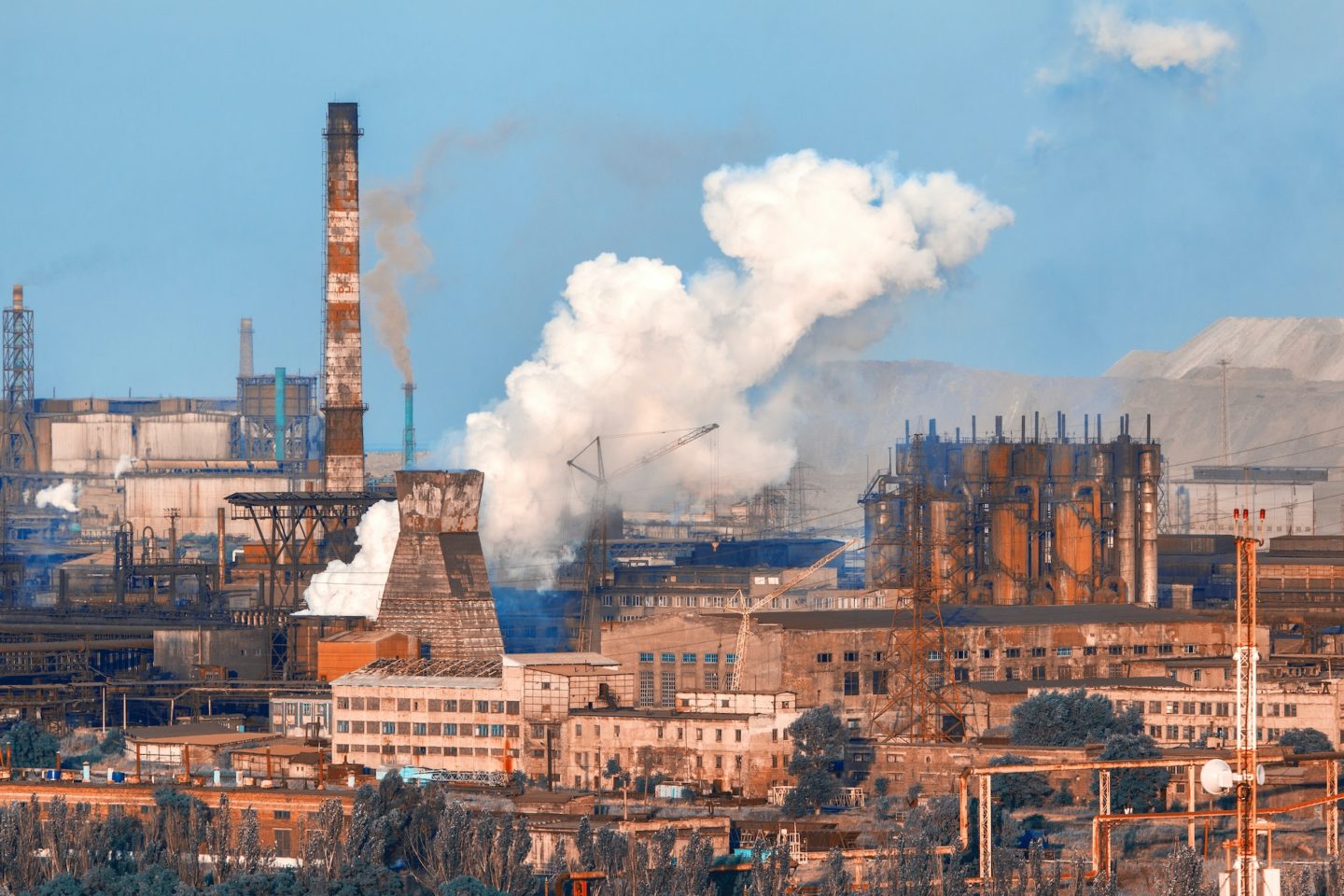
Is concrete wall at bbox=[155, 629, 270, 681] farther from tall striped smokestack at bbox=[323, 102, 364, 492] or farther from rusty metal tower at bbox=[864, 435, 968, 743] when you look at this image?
rusty metal tower at bbox=[864, 435, 968, 743]

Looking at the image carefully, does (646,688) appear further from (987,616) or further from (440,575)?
(987,616)

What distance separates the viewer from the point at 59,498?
15112 cm

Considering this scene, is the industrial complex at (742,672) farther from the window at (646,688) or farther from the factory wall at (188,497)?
the factory wall at (188,497)

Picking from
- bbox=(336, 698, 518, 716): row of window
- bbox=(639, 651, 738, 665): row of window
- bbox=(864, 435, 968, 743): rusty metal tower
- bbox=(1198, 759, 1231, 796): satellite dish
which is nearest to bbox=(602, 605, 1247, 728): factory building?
bbox=(639, 651, 738, 665): row of window

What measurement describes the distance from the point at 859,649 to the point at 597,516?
22625 millimetres

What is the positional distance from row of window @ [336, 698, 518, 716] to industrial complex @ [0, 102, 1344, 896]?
0.08m

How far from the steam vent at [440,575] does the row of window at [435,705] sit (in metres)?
10.4

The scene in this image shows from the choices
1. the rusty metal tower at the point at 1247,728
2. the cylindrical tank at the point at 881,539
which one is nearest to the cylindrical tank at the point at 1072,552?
the cylindrical tank at the point at 881,539

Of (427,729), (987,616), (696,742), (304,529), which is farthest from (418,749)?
(304,529)

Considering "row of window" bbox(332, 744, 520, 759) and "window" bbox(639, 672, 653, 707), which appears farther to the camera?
"window" bbox(639, 672, 653, 707)

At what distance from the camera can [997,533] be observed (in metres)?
91.4

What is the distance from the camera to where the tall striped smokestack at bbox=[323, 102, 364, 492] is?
87250 millimetres

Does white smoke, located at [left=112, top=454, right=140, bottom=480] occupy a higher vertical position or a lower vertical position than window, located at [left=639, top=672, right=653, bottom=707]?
higher

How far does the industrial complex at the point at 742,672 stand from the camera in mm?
52062
